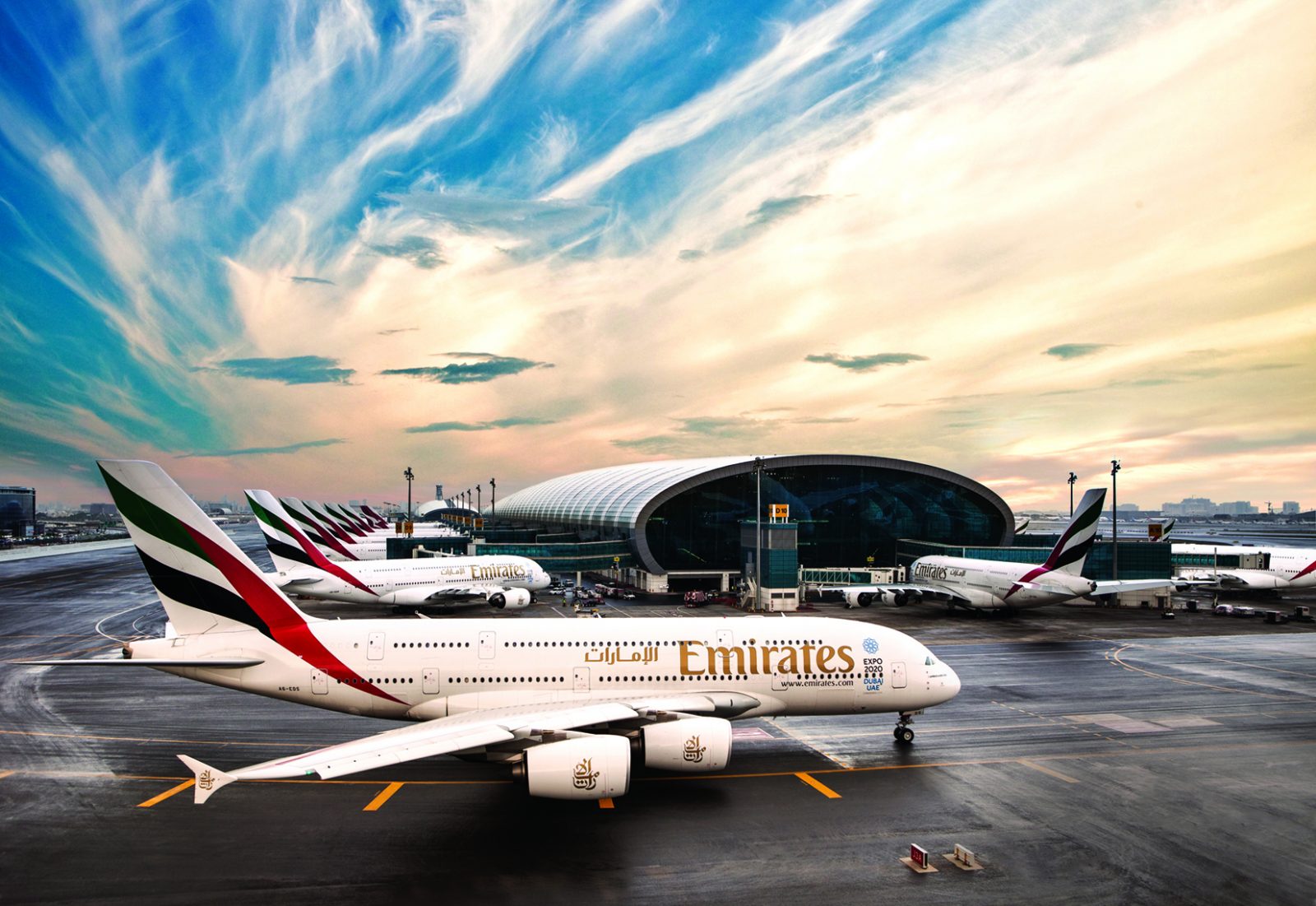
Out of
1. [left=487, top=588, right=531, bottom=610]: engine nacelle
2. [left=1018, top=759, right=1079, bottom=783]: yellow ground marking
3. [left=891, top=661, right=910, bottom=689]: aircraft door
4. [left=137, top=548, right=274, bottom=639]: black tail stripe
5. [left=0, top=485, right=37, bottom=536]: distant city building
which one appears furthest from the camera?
[left=0, top=485, right=37, bottom=536]: distant city building

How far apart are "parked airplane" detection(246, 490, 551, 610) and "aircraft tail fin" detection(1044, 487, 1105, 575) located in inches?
1719

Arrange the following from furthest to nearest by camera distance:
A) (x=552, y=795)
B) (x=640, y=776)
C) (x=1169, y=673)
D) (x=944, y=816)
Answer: (x=1169, y=673) → (x=640, y=776) → (x=944, y=816) → (x=552, y=795)

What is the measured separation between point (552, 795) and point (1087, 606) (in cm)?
6668

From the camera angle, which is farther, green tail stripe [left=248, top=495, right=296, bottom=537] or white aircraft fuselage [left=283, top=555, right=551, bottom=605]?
white aircraft fuselage [left=283, top=555, right=551, bottom=605]

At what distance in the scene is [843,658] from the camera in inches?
993

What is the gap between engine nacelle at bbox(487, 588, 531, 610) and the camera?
2400 inches

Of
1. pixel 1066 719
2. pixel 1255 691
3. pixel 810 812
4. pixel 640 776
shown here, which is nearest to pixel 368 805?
pixel 640 776

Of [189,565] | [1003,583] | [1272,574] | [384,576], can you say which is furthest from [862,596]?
[189,565]

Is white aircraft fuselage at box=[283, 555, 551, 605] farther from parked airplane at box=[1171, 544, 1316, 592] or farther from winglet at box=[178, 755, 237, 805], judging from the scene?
parked airplane at box=[1171, 544, 1316, 592]

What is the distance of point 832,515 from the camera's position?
83188 mm

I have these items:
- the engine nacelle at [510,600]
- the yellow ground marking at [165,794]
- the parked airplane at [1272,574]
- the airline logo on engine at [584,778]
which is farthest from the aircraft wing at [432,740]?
the parked airplane at [1272,574]

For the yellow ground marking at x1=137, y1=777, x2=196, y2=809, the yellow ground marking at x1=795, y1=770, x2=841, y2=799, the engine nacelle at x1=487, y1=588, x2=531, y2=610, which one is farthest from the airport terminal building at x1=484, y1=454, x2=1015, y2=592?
the yellow ground marking at x1=137, y1=777, x2=196, y2=809

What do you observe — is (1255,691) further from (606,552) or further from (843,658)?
(606,552)

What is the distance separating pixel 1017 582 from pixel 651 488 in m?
42.0
